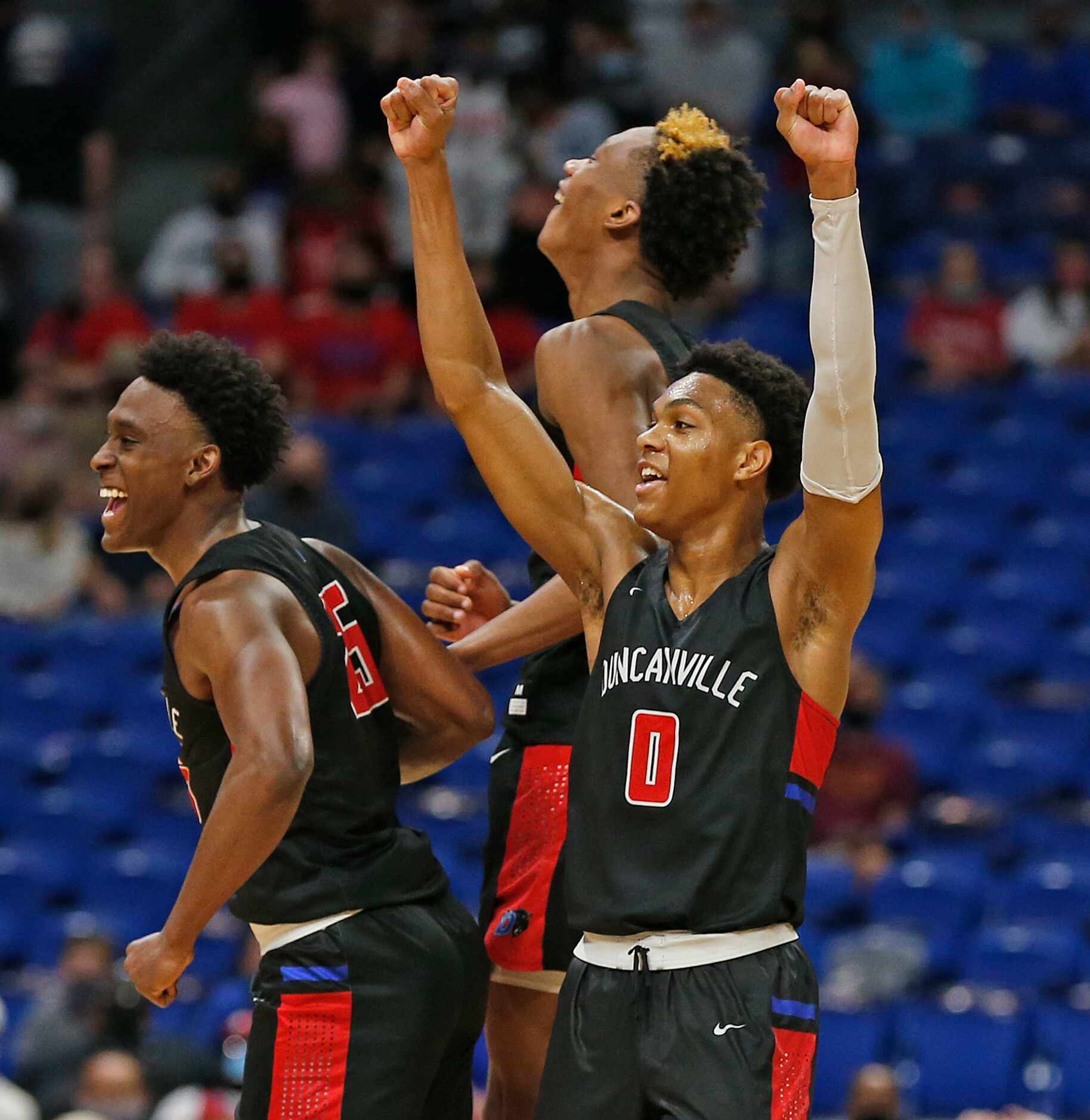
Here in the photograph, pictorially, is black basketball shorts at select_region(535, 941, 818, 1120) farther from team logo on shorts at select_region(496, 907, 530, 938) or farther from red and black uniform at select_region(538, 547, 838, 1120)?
team logo on shorts at select_region(496, 907, 530, 938)

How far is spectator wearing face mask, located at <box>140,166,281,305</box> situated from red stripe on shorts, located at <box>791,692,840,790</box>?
9.39m

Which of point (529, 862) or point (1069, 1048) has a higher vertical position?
point (529, 862)

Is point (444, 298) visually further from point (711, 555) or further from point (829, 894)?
point (829, 894)

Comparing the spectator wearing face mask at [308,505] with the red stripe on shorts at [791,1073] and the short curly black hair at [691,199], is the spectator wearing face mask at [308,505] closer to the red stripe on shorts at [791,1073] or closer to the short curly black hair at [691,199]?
the short curly black hair at [691,199]

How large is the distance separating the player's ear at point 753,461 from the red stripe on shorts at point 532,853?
838mm

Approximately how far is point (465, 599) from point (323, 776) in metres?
0.72

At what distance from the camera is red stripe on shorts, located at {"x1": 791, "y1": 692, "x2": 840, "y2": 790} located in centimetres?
359

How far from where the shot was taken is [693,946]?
3.55 m

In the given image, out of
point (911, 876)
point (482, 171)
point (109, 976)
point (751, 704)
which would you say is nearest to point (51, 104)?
point (482, 171)

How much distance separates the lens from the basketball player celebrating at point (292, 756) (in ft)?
12.3

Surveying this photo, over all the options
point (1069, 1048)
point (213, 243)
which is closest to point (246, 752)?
point (1069, 1048)

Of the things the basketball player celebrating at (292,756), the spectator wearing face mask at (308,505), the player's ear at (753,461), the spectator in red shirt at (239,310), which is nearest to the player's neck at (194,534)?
the basketball player celebrating at (292,756)

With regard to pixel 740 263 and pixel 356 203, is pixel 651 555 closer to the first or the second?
pixel 740 263

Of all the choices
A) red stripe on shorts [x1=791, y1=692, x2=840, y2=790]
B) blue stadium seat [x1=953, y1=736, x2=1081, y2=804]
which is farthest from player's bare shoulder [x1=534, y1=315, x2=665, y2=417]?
blue stadium seat [x1=953, y1=736, x2=1081, y2=804]
